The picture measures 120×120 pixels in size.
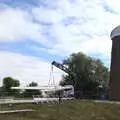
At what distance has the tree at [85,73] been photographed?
81.9 metres

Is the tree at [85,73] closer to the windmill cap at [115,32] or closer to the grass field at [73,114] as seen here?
the windmill cap at [115,32]

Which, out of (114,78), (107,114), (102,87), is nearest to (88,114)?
(107,114)

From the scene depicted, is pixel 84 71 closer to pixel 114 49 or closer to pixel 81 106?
pixel 114 49

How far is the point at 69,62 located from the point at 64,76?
6.77 m

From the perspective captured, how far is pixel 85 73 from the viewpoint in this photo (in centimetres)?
8800

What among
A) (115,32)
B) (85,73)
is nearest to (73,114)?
(115,32)

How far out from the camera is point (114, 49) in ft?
184

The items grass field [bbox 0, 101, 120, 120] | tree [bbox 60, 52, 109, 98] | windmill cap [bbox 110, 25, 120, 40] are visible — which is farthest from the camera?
tree [bbox 60, 52, 109, 98]

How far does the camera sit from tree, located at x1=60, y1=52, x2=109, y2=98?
8186 centimetres

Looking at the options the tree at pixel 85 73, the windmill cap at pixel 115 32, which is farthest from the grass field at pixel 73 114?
the tree at pixel 85 73

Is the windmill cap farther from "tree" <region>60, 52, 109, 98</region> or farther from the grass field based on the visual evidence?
"tree" <region>60, 52, 109, 98</region>

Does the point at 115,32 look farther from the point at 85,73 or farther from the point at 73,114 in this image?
the point at 85,73

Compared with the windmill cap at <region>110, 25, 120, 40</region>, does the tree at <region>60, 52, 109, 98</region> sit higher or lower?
lower

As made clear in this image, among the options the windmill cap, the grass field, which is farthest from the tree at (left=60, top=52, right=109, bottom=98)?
the grass field
